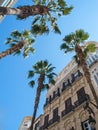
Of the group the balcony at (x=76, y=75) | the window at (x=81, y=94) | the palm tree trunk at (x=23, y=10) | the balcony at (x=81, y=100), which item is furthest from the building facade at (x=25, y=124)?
the palm tree trunk at (x=23, y=10)

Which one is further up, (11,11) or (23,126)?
(23,126)

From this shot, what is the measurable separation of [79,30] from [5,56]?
28.5ft

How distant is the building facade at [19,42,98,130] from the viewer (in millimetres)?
22111

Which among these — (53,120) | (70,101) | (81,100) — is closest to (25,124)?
(53,120)

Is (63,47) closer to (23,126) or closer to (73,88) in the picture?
(73,88)

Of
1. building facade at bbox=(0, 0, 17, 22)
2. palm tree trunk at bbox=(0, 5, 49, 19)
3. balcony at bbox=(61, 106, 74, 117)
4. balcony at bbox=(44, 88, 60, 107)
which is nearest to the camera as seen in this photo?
palm tree trunk at bbox=(0, 5, 49, 19)

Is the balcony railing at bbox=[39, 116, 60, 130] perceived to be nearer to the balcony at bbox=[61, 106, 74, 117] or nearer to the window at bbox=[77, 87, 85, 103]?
the balcony at bbox=[61, 106, 74, 117]

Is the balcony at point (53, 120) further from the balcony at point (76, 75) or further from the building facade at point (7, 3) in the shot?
the building facade at point (7, 3)

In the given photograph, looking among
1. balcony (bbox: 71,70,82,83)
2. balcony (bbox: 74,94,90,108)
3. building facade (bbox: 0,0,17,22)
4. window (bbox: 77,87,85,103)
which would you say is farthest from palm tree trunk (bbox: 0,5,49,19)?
balcony (bbox: 71,70,82,83)

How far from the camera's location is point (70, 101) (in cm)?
2592

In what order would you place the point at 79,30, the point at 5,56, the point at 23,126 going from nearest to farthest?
the point at 5,56, the point at 79,30, the point at 23,126

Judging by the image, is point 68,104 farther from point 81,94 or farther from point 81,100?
point 81,100

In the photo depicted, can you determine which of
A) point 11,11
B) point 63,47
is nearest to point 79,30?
point 63,47

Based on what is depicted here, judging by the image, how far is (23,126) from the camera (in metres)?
40.8
